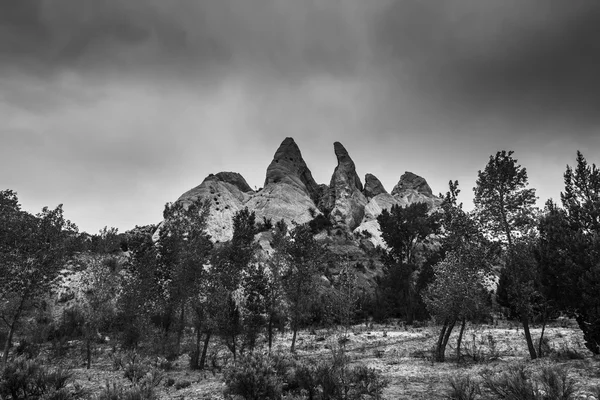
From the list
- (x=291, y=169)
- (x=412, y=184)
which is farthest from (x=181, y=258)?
(x=412, y=184)

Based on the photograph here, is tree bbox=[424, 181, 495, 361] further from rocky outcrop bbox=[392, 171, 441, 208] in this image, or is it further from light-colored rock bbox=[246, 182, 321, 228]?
rocky outcrop bbox=[392, 171, 441, 208]

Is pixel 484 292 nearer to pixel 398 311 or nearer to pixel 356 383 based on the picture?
pixel 356 383

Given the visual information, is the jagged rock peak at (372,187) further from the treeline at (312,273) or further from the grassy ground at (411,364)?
the treeline at (312,273)

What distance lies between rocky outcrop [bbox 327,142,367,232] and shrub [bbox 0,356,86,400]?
78.1 metres

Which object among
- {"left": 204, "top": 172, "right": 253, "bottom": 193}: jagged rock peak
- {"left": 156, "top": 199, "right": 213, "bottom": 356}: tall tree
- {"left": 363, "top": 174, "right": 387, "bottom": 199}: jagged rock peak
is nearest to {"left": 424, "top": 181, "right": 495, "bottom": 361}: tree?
{"left": 156, "top": 199, "right": 213, "bottom": 356}: tall tree

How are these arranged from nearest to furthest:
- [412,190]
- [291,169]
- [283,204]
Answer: [283,204] → [291,169] → [412,190]

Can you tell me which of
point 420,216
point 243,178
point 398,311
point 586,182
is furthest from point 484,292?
point 243,178

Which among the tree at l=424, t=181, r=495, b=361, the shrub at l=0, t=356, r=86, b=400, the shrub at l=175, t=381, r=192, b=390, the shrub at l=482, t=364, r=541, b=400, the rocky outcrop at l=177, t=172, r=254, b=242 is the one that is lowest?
the shrub at l=175, t=381, r=192, b=390

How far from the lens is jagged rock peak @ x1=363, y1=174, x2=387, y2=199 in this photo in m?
131

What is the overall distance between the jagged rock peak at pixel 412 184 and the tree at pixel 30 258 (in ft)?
411

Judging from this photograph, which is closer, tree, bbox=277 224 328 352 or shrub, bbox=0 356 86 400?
shrub, bbox=0 356 86 400

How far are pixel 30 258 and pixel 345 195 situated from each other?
317ft

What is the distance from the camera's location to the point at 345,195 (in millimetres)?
112812

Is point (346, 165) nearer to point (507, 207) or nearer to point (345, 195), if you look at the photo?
point (345, 195)
